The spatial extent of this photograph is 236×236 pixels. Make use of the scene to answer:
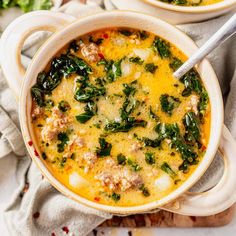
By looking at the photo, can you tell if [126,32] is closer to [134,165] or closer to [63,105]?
[63,105]

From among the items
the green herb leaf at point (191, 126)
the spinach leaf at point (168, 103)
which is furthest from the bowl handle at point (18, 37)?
the green herb leaf at point (191, 126)

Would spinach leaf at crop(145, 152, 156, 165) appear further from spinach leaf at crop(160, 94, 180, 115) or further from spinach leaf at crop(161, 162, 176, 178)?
spinach leaf at crop(160, 94, 180, 115)

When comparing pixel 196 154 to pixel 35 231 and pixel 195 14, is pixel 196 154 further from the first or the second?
pixel 35 231

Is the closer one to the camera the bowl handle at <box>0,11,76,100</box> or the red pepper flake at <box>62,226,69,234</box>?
the bowl handle at <box>0,11,76,100</box>

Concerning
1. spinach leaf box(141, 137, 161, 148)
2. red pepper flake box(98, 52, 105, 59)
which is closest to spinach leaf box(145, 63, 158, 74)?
red pepper flake box(98, 52, 105, 59)

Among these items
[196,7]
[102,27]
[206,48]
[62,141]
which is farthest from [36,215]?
[196,7]

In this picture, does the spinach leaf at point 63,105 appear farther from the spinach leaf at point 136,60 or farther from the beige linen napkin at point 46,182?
the beige linen napkin at point 46,182
